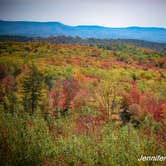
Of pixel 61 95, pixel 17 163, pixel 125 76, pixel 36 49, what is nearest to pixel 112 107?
pixel 61 95

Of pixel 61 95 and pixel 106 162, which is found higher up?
pixel 106 162

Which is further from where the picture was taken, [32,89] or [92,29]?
[32,89]

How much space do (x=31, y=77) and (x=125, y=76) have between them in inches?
214

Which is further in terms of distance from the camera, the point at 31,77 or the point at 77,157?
the point at 31,77

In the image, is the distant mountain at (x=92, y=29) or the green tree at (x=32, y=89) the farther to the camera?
the green tree at (x=32, y=89)

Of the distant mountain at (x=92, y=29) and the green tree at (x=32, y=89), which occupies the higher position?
the distant mountain at (x=92, y=29)

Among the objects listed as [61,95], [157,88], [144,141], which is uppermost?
[144,141]

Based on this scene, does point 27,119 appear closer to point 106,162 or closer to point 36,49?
point 106,162

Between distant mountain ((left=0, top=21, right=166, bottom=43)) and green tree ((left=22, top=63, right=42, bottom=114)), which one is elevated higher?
distant mountain ((left=0, top=21, right=166, bottom=43))

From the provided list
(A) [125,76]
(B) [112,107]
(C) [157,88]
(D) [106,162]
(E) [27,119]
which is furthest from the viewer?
(A) [125,76]

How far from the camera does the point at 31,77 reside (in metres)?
13.1

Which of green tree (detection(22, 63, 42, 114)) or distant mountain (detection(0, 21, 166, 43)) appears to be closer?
distant mountain (detection(0, 21, 166, 43))

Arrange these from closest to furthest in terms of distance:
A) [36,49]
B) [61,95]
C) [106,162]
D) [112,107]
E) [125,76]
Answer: [106,162] < [112,107] < [61,95] < [125,76] < [36,49]

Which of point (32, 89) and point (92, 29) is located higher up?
point (92, 29)
